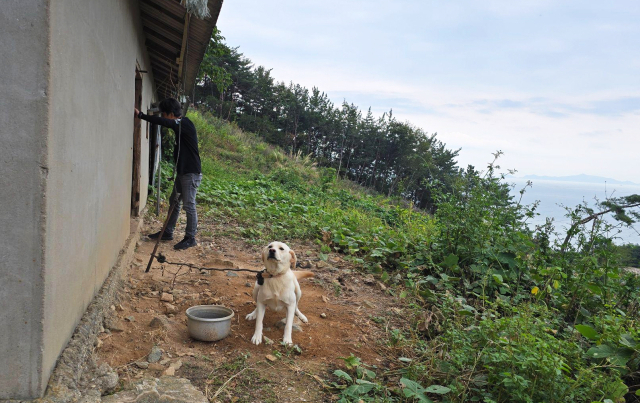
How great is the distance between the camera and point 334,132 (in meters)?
49.9

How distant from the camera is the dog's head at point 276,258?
3.45 m

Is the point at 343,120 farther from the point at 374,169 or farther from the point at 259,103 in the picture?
the point at 259,103

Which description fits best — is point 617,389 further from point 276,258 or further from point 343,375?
point 276,258

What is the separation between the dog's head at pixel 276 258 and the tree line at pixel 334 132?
121 ft

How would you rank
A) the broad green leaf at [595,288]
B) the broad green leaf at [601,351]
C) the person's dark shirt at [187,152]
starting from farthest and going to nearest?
the person's dark shirt at [187,152] → the broad green leaf at [595,288] → the broad green leaf at [601,351]

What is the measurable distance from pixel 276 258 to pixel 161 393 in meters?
1.38

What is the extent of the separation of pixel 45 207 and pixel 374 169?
160 feet

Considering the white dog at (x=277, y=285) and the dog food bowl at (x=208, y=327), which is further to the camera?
the white dog at (x=277, y=285)

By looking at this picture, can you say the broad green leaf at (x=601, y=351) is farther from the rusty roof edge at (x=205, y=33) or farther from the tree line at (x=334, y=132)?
the tree line at (x=334, y=132)

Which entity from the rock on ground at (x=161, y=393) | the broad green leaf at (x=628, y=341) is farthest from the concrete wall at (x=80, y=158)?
the broad green leaf at (x=628, y=341)

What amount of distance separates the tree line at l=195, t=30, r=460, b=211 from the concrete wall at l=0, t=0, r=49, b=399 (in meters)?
38.3

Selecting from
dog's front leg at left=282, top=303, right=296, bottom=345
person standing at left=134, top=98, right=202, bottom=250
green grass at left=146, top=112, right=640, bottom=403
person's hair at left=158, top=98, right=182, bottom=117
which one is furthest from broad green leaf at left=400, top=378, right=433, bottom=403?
person's hair at left=158, top=98, right=182, bottom=117

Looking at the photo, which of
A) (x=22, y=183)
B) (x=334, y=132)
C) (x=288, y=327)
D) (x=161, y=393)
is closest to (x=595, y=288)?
(x=288, y=327)

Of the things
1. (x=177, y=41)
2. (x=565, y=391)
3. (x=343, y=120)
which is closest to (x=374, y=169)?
Result: (x=343, y=120)
